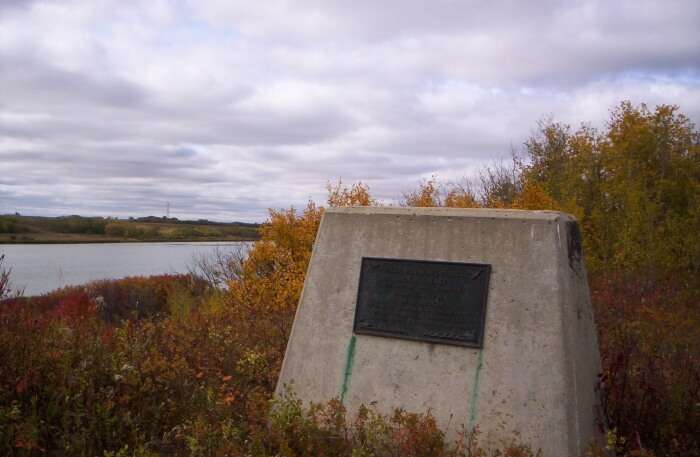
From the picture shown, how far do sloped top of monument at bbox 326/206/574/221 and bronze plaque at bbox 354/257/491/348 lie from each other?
0.36 meters

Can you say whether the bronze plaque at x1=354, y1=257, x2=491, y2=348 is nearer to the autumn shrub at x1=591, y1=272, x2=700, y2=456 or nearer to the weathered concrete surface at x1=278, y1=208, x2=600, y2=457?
the weathered concrete surface at x1=278, y1=208, x2=600, y2=457

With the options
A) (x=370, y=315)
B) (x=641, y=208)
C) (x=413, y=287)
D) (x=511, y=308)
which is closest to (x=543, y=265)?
(x=511, y=308)

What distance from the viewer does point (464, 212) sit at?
16.2 feet

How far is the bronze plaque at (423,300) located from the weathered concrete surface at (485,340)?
6cm

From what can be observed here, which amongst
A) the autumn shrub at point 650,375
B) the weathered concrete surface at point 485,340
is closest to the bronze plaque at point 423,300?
the weathered concrete surface at point 485,340

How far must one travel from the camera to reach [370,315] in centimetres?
505

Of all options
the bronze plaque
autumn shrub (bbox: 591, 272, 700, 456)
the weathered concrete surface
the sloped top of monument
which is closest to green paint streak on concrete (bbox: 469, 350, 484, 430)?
the weathered concrete surface

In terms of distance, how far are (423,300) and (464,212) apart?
0.70 m

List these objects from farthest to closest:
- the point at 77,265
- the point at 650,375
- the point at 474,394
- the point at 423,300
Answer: the point at 77,265
the point at 650,375
the point at 423,300
the point at 474,394

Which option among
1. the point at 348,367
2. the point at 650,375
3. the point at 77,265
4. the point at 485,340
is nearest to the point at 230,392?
the point at 348,367

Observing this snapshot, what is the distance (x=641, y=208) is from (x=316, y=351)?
17.5 m

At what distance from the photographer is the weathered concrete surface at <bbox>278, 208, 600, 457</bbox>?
4406mm

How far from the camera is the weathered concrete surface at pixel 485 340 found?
4.41 metres

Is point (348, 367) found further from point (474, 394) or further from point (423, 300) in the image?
point (474, 394)
